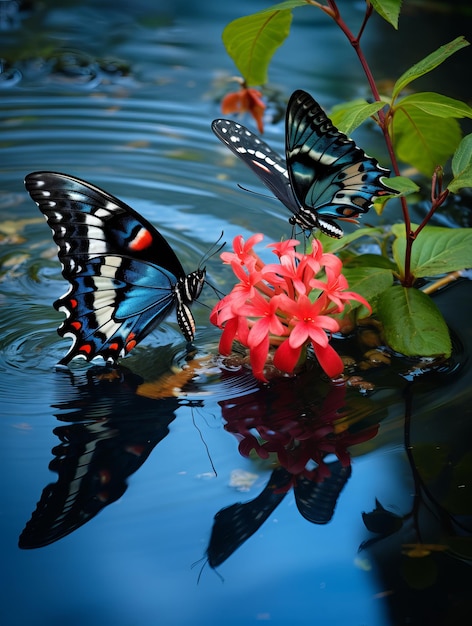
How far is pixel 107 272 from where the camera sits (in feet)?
5.60

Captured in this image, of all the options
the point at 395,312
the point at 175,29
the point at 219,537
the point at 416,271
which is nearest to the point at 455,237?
the point at 416,271

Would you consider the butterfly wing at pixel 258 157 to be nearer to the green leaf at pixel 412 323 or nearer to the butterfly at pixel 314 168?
the butterfly at pixel 314 168

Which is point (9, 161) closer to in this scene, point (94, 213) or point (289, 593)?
point (94, 213)

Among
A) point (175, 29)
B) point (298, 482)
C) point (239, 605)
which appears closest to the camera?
point (239, 605)

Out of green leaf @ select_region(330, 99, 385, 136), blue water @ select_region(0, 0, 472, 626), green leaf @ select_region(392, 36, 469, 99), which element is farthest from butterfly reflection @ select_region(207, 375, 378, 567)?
green leaf @ select_region(392, 36, 469, 99)

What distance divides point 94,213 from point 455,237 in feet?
2.70

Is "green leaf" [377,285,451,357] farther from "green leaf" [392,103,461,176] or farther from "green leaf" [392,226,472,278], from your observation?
"green leaf" [392,103,461,176]

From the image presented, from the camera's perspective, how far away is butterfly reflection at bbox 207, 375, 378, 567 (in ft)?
3.98

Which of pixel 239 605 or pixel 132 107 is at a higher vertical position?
pixel 132 107

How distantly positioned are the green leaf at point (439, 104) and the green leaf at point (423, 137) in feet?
0.72

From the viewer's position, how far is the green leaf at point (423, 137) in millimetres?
1787

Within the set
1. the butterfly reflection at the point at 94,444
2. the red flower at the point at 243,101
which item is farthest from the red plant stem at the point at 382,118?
the red flower at the point at 243,101

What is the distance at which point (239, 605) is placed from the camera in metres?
1.07

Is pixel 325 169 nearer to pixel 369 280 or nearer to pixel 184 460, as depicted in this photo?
pixel 369 280
